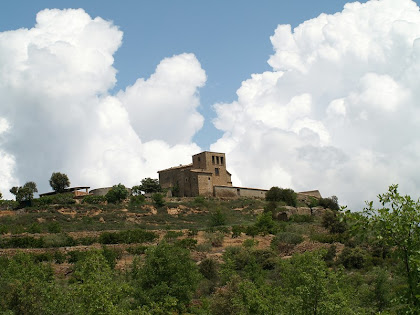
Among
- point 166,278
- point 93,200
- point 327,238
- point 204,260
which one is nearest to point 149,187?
point 93,200

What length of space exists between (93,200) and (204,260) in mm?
28654

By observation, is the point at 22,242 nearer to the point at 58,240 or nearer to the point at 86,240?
the point at 58,240

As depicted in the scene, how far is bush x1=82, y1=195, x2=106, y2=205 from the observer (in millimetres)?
59922

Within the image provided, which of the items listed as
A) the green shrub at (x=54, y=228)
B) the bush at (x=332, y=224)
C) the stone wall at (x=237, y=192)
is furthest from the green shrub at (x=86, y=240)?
the stone wall at (x=237, y=192)

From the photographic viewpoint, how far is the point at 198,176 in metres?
68.9

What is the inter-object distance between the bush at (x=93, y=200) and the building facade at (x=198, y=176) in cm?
1194

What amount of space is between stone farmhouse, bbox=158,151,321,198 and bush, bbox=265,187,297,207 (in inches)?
131

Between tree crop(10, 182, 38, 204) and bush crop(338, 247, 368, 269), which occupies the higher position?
tree crop(10, 182, 38, 204)

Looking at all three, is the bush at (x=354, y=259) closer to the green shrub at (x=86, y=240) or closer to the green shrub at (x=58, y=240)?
the green shrub at (x=86, y=240)

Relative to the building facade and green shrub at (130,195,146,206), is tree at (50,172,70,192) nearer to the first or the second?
green shrub at (130,195,146,206)

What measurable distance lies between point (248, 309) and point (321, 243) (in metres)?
23.6

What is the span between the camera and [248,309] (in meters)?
18.5

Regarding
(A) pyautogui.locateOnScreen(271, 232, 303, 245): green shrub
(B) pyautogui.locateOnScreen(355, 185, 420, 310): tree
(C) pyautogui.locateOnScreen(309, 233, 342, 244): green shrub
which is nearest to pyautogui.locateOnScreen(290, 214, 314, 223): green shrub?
(A) pyautogui.locateOnScreen(271, 232, 303, 245): green shrub

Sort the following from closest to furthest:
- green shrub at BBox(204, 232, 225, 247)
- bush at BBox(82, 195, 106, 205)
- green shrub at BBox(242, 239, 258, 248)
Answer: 1. green shrub at BBox(242, 239, 258, 248)
2. green shrub at BBox(204, 232, 225, 247)
3. bush at BBox(82, 195, 106, 205)
